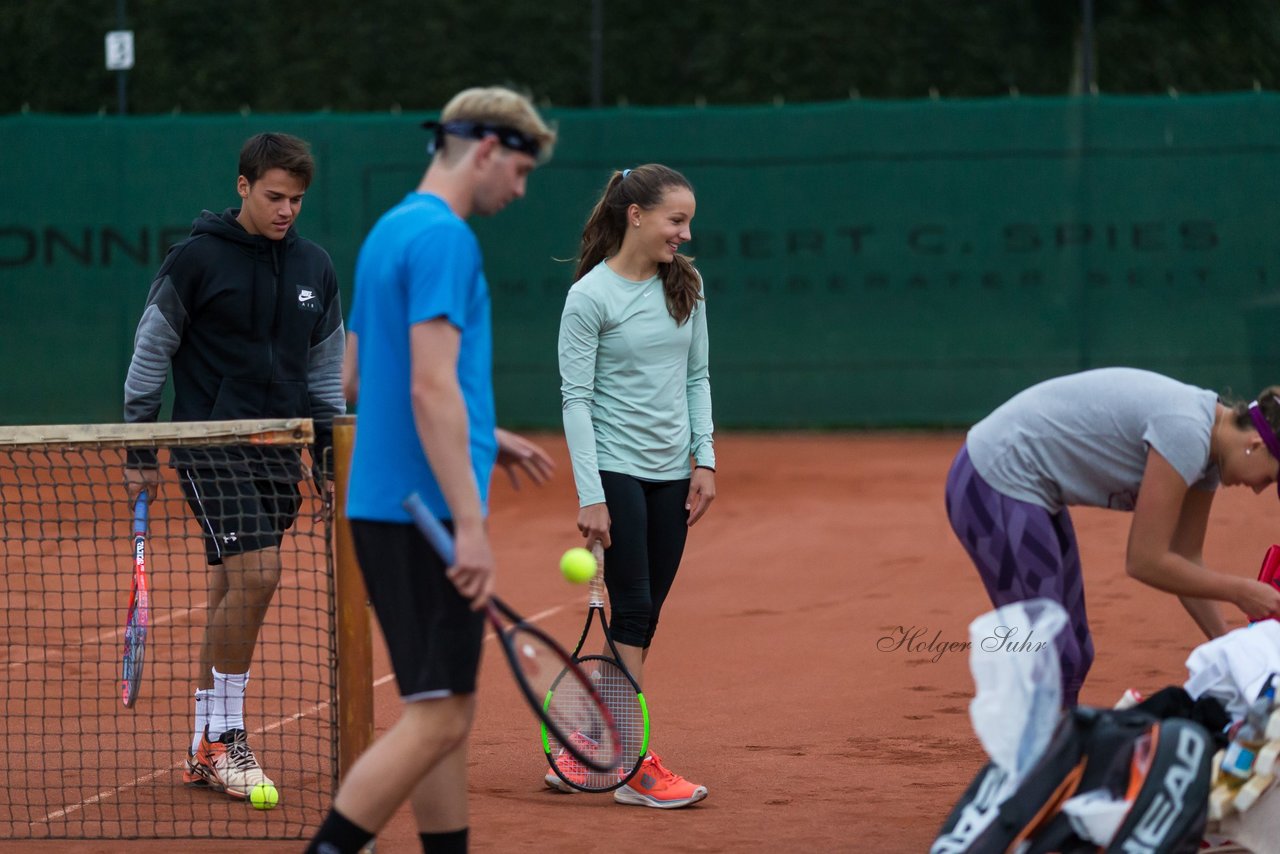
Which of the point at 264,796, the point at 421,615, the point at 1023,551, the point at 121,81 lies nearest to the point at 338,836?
the point at 421,615

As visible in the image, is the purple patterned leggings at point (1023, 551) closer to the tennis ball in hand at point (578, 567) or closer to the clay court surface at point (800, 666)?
the clay court surface at point (800, 666)

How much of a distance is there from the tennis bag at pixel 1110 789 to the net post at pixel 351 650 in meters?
1.36

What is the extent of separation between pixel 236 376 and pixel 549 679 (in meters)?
1.49

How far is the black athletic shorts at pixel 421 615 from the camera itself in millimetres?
3059

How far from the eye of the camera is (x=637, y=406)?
14.4 ft

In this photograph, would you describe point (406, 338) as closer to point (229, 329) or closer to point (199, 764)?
point (229, 329)

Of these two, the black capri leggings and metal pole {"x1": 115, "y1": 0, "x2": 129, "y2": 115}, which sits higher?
metal pole {"x1": 115, "y1": 0, "x2": 129, "y2": 115}

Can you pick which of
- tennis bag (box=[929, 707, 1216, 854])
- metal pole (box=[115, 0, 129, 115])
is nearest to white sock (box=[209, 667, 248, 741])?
tennis bag (box=[929, 707, 1216, 854])

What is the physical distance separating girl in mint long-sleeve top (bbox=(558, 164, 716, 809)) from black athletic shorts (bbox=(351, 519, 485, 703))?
3.95ft

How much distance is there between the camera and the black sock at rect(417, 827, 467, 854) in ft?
10.7

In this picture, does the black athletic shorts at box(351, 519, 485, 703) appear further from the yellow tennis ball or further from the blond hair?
the yellow tennis ball

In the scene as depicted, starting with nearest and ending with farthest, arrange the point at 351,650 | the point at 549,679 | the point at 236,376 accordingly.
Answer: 1. the point at 549,679
2. the point at 351,650
3. the point at 236,376

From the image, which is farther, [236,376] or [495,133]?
[236,376]

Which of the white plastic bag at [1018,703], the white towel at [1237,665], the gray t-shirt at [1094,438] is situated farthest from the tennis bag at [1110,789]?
the gray t-shirt at [1094,438]
